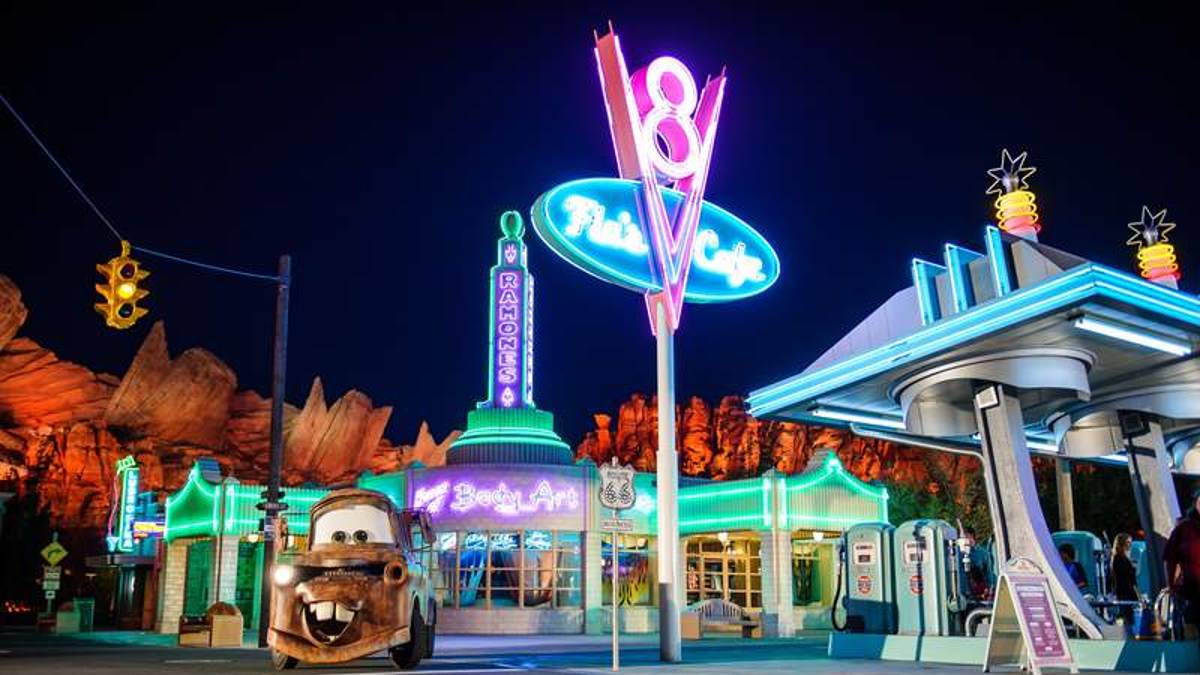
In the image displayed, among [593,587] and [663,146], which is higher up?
→ [663,146]

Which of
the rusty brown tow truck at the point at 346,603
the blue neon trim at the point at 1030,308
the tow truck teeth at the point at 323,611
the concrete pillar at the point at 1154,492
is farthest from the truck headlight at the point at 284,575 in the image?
the concrete pillar at the point at 1154,492

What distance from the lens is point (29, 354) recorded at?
70.1m

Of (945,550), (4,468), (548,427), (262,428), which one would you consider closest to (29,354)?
(4,468)

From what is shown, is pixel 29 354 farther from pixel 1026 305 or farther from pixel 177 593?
pixel 1026 305

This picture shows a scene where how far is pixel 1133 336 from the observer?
51.1 feet

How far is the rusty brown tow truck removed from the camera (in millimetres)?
14180

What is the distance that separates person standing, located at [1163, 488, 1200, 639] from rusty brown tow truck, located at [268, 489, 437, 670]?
9.24 metres

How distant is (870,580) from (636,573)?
2003 cm

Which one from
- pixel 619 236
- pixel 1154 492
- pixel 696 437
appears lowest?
pixel 1154 492

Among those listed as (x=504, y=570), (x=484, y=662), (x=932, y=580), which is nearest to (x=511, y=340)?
(x=504, y=570)

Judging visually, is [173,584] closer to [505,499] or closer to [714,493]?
[505,499]

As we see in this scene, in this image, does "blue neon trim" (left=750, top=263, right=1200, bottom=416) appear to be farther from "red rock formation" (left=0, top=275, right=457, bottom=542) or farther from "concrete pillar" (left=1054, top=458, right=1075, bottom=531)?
"red rock formation" (left=0, top=275, right=457, bottom=542)

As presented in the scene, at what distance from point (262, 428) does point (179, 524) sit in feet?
131

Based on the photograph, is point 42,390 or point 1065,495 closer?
point 1065,495
